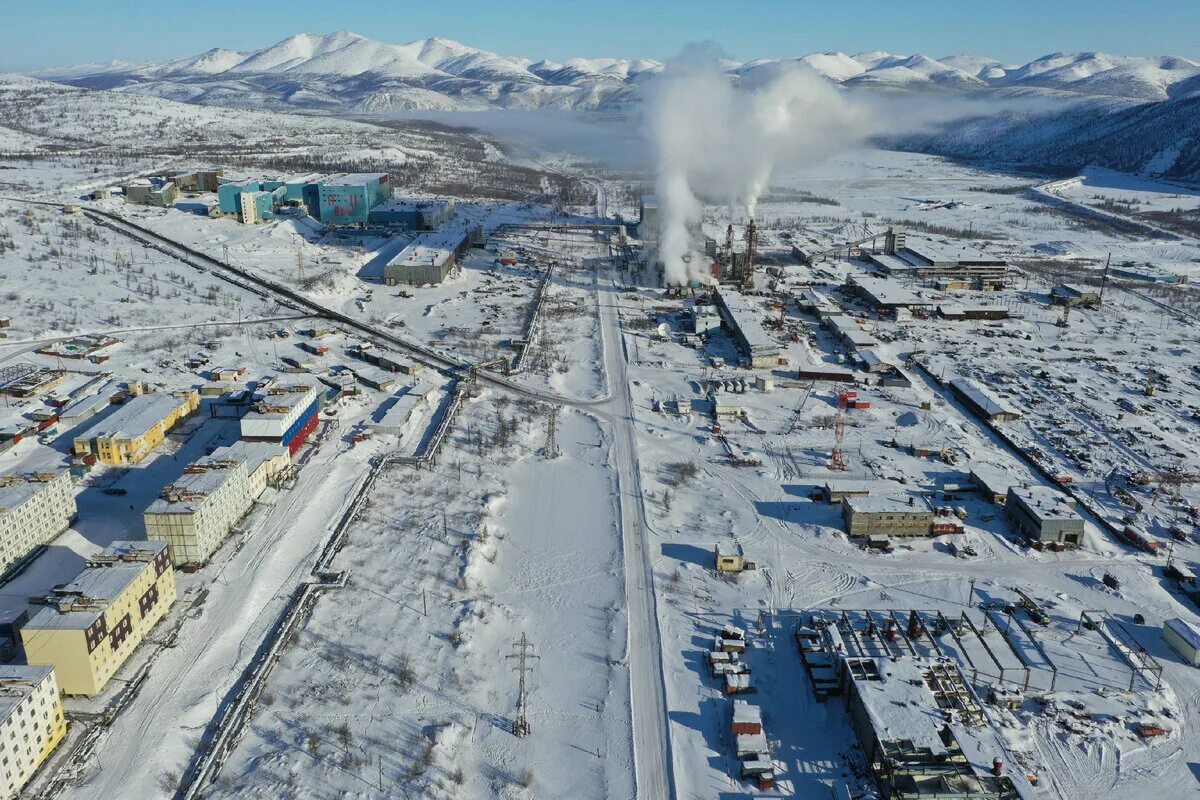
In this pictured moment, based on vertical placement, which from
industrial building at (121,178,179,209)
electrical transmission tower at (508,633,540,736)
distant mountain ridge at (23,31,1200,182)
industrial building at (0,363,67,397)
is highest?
distant mountain ridge at (23,31,1200,182)

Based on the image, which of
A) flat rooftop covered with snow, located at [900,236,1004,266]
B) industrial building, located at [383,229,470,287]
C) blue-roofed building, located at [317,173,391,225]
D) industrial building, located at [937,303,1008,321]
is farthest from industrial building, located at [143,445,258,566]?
flat rooftop covered with snow, located at [900,236,1004,266]

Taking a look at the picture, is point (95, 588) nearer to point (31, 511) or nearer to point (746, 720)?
point (31, 511)

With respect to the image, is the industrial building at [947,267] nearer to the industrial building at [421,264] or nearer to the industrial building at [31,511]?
the industrial building at [421,264]

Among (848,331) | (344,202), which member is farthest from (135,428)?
(344,202)

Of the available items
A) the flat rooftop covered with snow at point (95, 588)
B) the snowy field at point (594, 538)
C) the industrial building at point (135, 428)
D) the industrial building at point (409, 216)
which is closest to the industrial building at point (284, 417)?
the snowy field at point (594, 538)

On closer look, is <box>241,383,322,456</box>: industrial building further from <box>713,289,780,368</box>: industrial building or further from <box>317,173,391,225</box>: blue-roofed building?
<box>317,173,391,225</box>: blue-roofed building

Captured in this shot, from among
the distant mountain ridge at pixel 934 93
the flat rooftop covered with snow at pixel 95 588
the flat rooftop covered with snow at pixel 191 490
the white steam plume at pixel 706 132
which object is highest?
the distant mountain ridge at pixel 934 93
